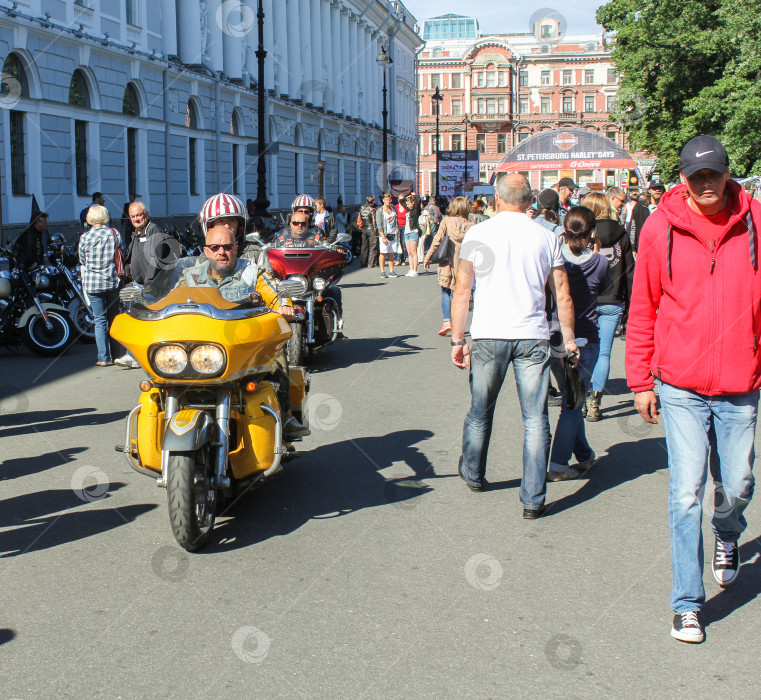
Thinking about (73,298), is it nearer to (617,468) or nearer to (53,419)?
(53,419)

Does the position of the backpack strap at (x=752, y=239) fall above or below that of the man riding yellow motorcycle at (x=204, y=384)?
above

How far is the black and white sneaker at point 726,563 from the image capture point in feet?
15.1

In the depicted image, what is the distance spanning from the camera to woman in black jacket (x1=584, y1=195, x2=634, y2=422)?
838cm

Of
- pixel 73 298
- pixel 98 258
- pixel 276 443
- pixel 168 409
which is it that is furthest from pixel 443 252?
pixel 168 409

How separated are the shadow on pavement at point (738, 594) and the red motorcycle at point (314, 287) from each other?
269 inches

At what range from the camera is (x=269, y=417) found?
18.2 ft

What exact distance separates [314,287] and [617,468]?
5314 millimetres

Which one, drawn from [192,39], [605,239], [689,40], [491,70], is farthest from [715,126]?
[491,70]

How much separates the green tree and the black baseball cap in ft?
95.3

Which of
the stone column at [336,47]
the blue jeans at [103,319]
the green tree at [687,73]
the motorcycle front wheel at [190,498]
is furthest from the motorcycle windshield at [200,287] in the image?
the stone column at [336,47]

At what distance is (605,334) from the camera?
28.2ft

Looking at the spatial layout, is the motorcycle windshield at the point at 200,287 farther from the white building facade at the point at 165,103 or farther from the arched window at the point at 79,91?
the arched window at the point at 79,91

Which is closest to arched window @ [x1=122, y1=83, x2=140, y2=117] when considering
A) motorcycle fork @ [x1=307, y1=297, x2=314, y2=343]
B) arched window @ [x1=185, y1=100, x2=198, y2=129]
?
arched window @ [x1=185, y1=100, x2=198, y2=129]

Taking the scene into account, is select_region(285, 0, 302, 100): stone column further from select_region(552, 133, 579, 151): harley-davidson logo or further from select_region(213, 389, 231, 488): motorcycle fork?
select_region(213, 389, 231, 488): motorcycle fork
